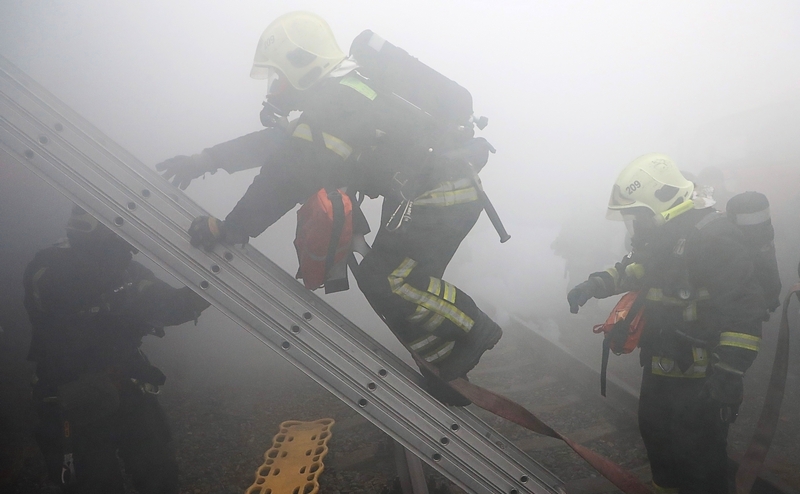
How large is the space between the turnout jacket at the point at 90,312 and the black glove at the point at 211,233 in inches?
38.5

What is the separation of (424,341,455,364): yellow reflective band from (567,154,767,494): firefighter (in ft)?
→ 3.51

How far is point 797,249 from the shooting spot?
14.5 ft

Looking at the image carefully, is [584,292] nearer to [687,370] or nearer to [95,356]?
[687,370]

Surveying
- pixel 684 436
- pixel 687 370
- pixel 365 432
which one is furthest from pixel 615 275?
pixel 365 432

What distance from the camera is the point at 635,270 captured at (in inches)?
92.1

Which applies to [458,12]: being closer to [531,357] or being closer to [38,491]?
[531,357]

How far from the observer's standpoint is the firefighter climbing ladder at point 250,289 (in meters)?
1.49

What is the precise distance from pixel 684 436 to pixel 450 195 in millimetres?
1590

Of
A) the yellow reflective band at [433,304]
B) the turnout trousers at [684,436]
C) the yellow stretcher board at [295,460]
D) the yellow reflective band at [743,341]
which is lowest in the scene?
the yellow stretcher board at [295,460]

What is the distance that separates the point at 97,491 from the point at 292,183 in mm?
2234

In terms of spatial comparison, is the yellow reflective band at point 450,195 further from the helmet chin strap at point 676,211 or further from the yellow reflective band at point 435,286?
the helmet chin strap at point 676,211

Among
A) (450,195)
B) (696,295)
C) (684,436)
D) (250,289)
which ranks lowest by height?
(250,289)

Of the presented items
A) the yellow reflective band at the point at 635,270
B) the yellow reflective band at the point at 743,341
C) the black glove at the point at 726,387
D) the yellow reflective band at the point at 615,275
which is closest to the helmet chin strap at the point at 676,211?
the yellow reflective band at the point at 635,270

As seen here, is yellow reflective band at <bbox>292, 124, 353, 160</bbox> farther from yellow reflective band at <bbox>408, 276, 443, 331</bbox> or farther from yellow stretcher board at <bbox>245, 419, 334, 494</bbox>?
yellow stretcher board at <bbox>245, 419, 334, 494</bbox>
